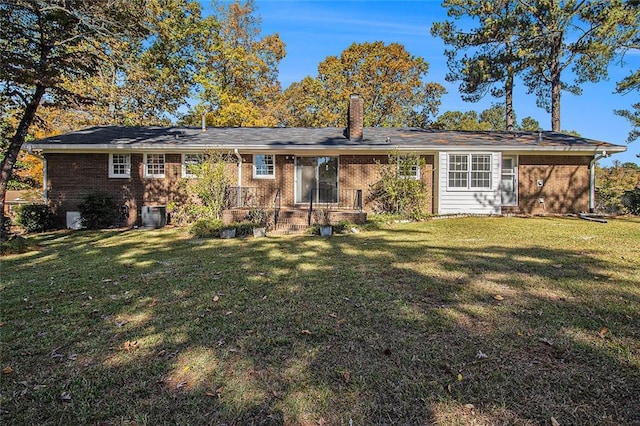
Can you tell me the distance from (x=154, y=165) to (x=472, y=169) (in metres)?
12.3

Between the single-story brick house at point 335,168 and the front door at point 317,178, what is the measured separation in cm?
4

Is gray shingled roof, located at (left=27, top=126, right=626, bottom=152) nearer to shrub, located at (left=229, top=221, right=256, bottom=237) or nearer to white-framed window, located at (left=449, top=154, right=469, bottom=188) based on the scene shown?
white-framed window, located at (left=449, top=154, right=469, bottom=188)

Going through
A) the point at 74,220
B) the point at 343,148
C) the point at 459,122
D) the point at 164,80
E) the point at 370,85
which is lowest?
the point at 74,220

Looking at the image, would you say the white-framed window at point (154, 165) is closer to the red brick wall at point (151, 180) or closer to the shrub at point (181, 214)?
the red brick wall at point (151, 180)

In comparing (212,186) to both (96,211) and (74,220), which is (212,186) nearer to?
(96,211)

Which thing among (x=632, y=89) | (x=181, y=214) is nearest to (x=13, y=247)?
(x=181, y=214)

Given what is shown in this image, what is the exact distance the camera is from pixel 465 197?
13656mm

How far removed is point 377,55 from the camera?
27578 mm

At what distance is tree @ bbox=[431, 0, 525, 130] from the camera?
60.8 feet

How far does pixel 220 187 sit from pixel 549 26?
727 inches

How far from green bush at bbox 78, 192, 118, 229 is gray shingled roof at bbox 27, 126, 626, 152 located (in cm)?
188

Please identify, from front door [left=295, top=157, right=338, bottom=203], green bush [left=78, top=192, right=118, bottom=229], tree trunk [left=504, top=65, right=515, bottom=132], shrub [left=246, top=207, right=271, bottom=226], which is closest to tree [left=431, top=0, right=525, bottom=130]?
tree trunk [left=504, top=65, right=515, bottom=132]

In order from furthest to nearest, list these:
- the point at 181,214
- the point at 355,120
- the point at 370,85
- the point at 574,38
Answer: the point at 370,85
the point at 574,38
the point at 355,120
the point at 181,214

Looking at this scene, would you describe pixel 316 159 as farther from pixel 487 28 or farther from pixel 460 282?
pixel 487 28
